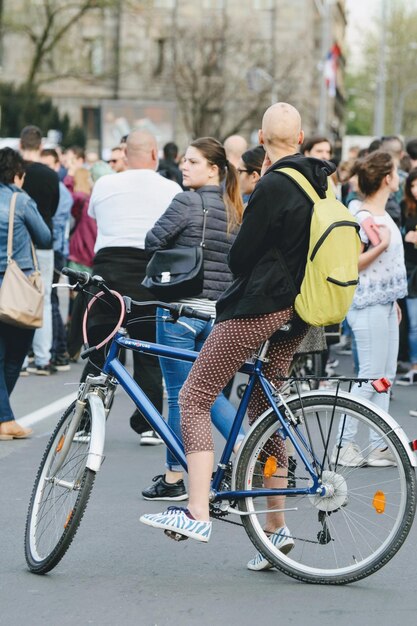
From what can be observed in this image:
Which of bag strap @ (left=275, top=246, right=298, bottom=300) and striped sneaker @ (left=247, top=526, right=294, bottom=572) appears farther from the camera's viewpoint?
striped sneaker @ (left=247, top=526, right=294, bottom=572)

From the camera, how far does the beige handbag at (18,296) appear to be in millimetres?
9242

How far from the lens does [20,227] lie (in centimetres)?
957

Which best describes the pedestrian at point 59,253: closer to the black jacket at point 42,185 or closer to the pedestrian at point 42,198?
the pedestrian at point 42,198

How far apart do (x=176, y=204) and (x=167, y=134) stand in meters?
55.4

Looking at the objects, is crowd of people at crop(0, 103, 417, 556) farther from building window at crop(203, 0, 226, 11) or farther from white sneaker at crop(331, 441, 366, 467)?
building window at crop(203, 0, 226, 11)

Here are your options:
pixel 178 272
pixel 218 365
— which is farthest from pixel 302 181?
pixel 178 272

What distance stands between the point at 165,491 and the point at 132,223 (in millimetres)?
2248

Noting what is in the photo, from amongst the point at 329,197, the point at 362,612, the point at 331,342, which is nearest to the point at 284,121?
the point at 329,197

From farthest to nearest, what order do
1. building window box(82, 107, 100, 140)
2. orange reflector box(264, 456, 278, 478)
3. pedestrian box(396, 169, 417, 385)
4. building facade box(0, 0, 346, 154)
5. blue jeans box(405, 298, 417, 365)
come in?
building window box(82, 107, 100, 140) < building facade box(0, 0, 346, 154) < blue jeans box(405, 298, 417, 365) < pedestrian box(396, 169, 417, 385) < orange reflector box(264, 456, 278, 478)

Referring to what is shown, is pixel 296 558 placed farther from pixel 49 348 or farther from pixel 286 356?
pixel 49 348

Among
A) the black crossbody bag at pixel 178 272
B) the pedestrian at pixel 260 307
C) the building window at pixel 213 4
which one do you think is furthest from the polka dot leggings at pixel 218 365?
the building window at pixel 213 4

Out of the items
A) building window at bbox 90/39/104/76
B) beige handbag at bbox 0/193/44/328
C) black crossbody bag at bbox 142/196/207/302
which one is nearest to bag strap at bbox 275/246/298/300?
black crossbody bag at bbox 142/196/207/302

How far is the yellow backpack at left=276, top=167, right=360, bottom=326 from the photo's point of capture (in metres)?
5.43

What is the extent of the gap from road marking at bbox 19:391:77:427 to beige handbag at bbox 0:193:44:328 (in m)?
1.13
